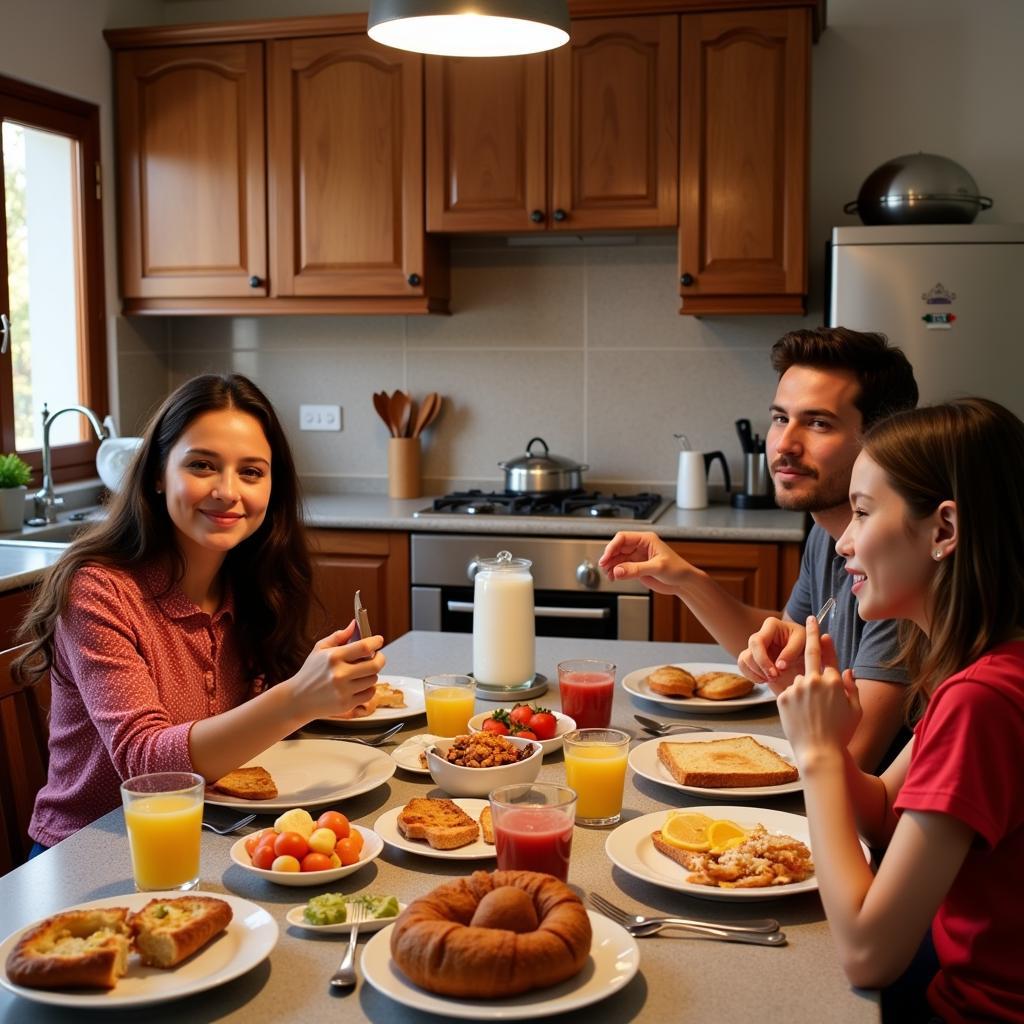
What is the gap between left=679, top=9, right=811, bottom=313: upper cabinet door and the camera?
3.52 meters

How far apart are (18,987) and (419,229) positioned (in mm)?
3034

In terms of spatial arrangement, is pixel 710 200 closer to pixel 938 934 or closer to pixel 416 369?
pixel 416 369

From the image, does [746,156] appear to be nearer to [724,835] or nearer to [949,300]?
[949,300]

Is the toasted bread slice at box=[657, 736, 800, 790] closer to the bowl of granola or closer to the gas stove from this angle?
the bowl of granola

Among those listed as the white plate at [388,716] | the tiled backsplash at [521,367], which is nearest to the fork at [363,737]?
the white plate at [388,716]

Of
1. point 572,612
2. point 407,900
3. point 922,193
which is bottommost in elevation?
point 572,612

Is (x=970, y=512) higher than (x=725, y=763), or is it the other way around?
(x=970, y=512)

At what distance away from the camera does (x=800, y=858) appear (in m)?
1.30

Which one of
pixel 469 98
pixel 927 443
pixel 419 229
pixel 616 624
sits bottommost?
pixel 616 624

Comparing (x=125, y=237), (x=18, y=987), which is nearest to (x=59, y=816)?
(x=18, y=987)

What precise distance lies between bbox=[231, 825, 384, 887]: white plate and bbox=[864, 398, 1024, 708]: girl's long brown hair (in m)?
0.63

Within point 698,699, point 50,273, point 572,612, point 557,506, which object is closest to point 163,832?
point 698,699

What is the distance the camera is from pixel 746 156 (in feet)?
11.7

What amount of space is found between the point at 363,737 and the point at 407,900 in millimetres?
560
